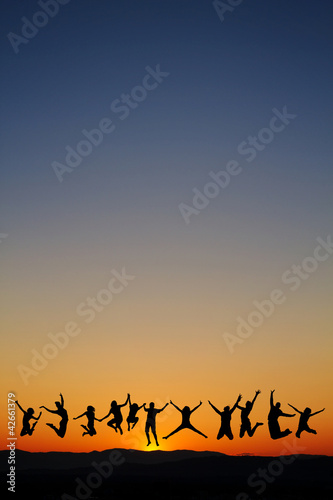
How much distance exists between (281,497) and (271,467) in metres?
46.7

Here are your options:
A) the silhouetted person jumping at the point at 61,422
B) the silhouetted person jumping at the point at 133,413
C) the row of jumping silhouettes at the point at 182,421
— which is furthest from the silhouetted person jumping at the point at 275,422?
the silhouetted person jumping at the point at 61,422

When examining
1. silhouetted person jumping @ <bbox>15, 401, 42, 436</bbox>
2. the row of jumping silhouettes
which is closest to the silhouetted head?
the row of jumping silhouettes

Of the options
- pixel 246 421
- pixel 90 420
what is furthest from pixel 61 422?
pixel 246 421

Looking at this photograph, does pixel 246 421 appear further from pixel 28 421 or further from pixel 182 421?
pixel 28 421

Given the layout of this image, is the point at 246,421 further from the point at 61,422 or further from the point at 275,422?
the point at 61,422

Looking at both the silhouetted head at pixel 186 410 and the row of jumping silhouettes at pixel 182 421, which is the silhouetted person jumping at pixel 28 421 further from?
the silhouetted head at pixel 186 410

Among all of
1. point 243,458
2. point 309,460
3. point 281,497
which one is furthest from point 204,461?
point 281,497

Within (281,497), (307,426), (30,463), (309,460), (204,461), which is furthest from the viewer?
(30,463)

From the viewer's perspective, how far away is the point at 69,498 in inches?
1220

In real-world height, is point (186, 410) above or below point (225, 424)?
above

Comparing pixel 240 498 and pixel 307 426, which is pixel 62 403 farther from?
pixel 307 426

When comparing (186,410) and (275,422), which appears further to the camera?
A: (186,410)

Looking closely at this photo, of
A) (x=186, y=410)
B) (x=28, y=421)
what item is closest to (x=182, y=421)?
(x=186, y=410)

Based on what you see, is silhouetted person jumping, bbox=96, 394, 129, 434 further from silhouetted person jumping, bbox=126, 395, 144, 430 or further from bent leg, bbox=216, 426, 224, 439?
bent leg, bbox=216, 426, 224, 439
